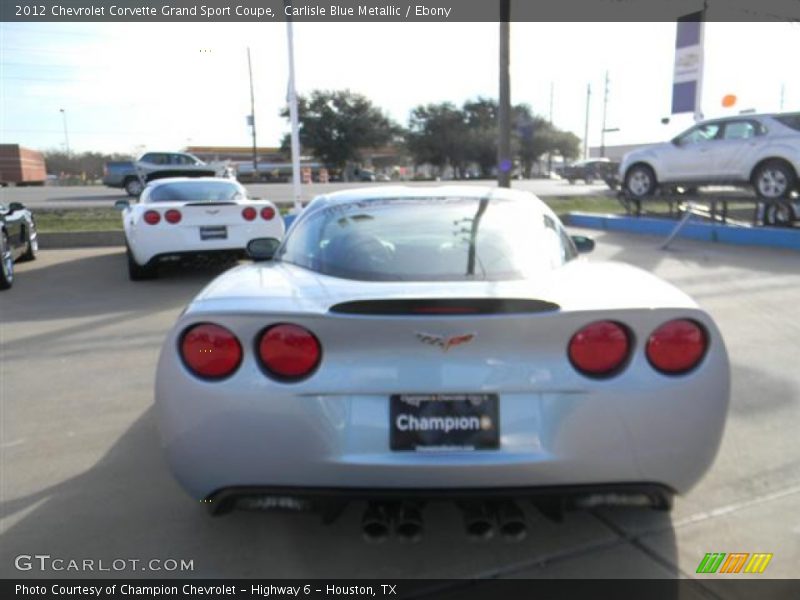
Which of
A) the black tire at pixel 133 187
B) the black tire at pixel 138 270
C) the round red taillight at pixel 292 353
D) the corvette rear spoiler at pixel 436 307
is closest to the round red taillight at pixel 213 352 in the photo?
the round red taillight at pixel 292 353

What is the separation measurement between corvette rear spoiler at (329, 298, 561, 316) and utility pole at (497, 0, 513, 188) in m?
9.99

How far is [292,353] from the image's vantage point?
213cm

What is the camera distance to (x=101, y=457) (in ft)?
11.1

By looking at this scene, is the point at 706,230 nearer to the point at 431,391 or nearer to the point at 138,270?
the point at 138,270

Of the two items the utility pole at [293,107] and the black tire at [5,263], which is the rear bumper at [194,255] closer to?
the black tire at [5,263]

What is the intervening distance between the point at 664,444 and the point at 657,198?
1290 cm

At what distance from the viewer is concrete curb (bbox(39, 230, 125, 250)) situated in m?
12.5

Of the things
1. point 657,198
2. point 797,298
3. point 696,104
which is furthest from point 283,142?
point 797,298

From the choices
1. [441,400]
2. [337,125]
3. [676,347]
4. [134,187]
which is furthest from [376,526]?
[337,125]

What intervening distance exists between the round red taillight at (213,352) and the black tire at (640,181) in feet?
43.3

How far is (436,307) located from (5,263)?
25.2 feet

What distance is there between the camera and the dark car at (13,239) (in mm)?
7988

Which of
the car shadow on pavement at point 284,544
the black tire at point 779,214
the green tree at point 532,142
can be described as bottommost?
the car shadow on pavement at point 284,544

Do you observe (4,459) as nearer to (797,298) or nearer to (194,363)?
(194,363)
